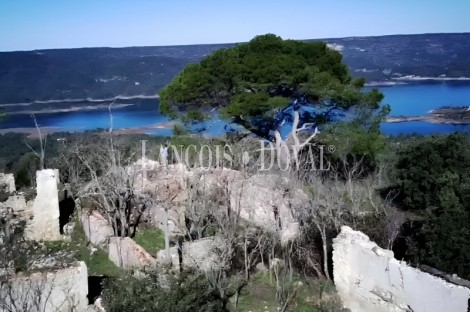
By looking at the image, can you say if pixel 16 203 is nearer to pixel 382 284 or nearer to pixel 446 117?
pixel 382 284

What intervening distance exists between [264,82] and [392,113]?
924 inches

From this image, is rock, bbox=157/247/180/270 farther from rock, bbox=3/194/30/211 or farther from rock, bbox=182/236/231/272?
rock, bbox=3/194/30/211

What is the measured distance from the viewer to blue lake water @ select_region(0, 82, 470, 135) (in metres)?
33.7

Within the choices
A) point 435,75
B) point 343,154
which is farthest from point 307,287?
point 435,75

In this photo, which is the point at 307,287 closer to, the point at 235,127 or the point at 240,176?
the point at 240,176

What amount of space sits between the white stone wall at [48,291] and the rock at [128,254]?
2316 mm

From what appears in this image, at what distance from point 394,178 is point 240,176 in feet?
18.5

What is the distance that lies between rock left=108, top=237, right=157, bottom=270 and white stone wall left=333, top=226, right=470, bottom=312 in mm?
3965

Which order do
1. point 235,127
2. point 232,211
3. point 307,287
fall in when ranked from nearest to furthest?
1. point 307,287
2. point 232,211
3. point 235,127

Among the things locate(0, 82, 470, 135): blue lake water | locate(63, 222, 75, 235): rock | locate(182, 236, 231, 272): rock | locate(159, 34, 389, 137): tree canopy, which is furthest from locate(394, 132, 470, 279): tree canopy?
locate(0, 82, 470, 135): blue lake water

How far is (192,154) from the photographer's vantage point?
15.3m

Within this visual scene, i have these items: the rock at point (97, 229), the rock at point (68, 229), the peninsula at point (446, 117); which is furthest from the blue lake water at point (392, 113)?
the rock at point (97, 229)

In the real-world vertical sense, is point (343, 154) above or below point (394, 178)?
above

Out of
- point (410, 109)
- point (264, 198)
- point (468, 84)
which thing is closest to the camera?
point (264, 198)
